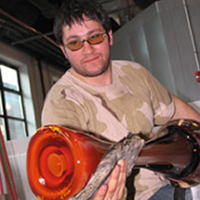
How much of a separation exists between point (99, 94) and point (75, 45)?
15 centimetres

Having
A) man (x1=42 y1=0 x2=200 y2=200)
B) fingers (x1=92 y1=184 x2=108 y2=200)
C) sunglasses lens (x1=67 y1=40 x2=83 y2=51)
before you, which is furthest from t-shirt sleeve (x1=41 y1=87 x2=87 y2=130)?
fingers (x1=92 y1=184 x2=108 y2=200)

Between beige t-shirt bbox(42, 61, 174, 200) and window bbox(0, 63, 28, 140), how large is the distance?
4517 millimetres

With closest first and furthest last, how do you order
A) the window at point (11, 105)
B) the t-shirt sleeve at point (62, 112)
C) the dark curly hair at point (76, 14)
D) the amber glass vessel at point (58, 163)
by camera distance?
the amber glass vessel at point (58, 163) < the t-shirt sleeve at point (62, 112) < the dark curly hair at point (76, 14) < the window at point (11, 105)

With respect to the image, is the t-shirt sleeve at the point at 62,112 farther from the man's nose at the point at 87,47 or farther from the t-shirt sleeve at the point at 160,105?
the t-shirt sleeve at the point at 160,105

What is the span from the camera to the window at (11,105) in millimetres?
5276

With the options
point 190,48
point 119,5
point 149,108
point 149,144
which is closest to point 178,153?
point 149,144

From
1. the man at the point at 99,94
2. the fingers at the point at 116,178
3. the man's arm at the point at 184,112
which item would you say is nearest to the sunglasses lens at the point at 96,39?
the man at the point at 99,94

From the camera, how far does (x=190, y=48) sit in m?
3.35

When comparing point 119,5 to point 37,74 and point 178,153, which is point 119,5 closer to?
point 37,74

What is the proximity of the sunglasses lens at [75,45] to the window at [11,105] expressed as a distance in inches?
179

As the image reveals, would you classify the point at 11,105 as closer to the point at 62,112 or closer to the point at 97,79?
the point at 97,79

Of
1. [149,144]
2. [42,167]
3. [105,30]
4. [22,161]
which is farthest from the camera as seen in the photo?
[22,161]

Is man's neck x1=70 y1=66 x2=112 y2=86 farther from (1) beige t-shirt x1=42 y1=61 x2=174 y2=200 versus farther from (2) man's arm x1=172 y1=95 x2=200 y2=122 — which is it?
(2) man's arm x1=172 y1=95 x2=200 y2=122

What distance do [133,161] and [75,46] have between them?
1.54 ft
